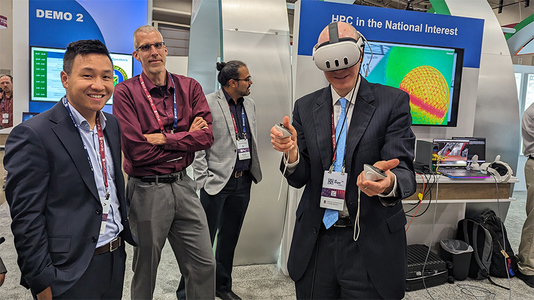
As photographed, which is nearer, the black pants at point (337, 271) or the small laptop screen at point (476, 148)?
the black pants at point (337, 271)

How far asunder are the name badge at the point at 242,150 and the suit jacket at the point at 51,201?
1.35 metres

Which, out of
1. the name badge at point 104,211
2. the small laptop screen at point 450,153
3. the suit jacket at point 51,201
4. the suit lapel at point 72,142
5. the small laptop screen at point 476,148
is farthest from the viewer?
the small laptop screen at point 476,148

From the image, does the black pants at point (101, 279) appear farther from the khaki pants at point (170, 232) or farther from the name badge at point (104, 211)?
the khaki pants at point (170, 232)

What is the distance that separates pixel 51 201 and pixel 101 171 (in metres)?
0.23

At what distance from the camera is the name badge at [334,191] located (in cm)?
141

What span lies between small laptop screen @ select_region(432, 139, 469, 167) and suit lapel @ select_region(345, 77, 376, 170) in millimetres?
2119

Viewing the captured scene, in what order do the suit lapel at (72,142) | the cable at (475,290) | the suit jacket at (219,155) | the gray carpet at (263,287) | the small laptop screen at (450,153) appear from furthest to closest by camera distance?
the small laptop screen at (450,153) → the cable at (475,290) → the gray carpet at (263,287) → the suit jacket at (219,155) → the suit lapel at (72,142)

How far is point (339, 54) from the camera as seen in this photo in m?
1.33

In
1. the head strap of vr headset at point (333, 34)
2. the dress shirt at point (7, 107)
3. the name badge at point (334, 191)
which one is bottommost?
the name badge at point (334, 191)

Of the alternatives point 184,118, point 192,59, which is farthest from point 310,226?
point 192,59

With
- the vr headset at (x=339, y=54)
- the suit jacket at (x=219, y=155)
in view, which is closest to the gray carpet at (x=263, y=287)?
the suit jacket at (x=219, y=155)

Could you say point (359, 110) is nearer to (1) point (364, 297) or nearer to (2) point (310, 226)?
(2) point (310, 226)

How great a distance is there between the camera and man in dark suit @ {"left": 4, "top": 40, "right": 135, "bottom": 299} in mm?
1273

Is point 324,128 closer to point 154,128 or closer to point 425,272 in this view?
point 154,128
